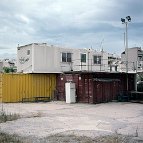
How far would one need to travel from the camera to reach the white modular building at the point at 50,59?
3178cm

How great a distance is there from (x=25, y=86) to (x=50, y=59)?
155 inches

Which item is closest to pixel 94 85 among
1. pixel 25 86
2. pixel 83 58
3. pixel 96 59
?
pixel 25 86

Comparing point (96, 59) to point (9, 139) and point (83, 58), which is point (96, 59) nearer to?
point (83, 58)

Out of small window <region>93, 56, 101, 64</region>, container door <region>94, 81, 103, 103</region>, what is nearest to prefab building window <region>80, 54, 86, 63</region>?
small window <region>93, 56, 101, 64</region>

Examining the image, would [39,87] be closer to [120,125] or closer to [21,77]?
[21,77]

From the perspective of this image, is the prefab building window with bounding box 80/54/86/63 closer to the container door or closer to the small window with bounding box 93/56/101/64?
the small window with bounding box 93/56/101/64

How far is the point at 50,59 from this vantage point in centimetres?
3281

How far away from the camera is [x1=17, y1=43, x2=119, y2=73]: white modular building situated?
104 feet

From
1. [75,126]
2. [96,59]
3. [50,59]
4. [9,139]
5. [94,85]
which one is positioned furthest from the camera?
[96,59]

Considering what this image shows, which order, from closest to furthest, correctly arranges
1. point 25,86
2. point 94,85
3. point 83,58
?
1. point 94,85
2. point 25,86
3. point 83,58

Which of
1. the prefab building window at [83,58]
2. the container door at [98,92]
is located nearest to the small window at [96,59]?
the prefab building window at [83,58]

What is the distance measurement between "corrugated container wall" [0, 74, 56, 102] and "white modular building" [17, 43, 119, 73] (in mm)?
834

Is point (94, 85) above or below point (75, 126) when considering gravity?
above

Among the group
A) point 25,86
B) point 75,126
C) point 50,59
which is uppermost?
point 50,59
